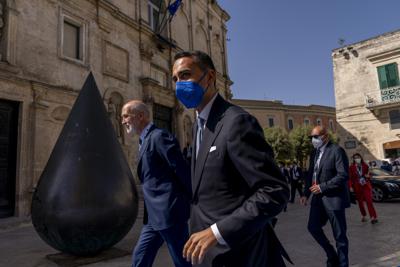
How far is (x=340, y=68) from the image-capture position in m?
26.6

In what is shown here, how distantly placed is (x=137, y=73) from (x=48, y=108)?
16.6ft

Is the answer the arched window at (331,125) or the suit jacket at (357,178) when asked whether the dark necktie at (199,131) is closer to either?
the suit jacket at (357,178)

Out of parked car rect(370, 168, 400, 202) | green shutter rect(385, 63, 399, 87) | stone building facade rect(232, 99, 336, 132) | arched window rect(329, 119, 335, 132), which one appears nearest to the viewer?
parked car rect(370, 168, 400, 202)

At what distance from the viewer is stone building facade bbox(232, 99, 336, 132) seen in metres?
42.6

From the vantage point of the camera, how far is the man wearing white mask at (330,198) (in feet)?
11.9

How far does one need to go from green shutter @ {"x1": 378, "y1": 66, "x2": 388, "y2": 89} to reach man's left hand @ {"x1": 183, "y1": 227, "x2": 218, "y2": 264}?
27.3 m

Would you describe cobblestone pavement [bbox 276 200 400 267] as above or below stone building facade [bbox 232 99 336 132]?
below

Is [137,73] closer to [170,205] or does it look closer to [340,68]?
[170,205]

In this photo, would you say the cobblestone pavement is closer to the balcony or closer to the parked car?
the parked car

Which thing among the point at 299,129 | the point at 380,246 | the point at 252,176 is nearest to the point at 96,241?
the point at 252,176

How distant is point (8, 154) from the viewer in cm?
885

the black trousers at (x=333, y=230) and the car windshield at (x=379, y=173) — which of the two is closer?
the black trousers at (x=333, y=230)

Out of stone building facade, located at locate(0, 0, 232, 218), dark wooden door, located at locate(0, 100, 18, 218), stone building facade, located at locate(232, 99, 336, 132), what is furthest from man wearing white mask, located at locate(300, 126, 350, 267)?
stone building facade, located at locate(232, 99, 336, 132)

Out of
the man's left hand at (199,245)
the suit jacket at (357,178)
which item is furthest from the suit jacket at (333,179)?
the suit jacket at (357,178)
